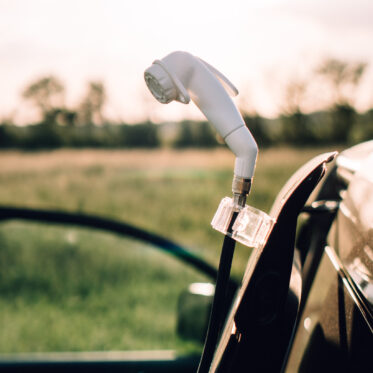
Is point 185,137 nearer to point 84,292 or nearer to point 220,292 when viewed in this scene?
point 84,292

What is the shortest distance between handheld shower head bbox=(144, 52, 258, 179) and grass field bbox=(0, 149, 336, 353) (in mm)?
3619

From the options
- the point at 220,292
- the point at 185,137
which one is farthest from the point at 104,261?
the point at 185,137

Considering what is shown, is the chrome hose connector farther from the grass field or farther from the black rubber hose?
the grass field

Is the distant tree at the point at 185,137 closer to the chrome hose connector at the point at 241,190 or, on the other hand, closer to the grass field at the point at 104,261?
the grass field at the point at 104,261

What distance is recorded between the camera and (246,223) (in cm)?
75

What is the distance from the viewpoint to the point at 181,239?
25.9 ft

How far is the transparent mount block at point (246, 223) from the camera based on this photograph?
2.38 ft

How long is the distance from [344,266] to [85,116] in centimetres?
1941

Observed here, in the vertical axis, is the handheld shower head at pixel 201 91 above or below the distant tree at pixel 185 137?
above

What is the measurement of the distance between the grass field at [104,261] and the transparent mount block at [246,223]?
3.52 m

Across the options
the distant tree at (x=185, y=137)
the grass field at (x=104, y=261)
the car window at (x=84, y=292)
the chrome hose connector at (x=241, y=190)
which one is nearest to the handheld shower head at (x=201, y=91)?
the chrome hose connector at (x=241, y=190)

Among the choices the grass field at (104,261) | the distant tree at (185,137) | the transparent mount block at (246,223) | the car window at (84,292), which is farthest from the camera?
the distant tree at (185,137)

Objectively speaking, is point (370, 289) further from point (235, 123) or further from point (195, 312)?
point (195, 312)

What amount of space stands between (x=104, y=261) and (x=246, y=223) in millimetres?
5521
